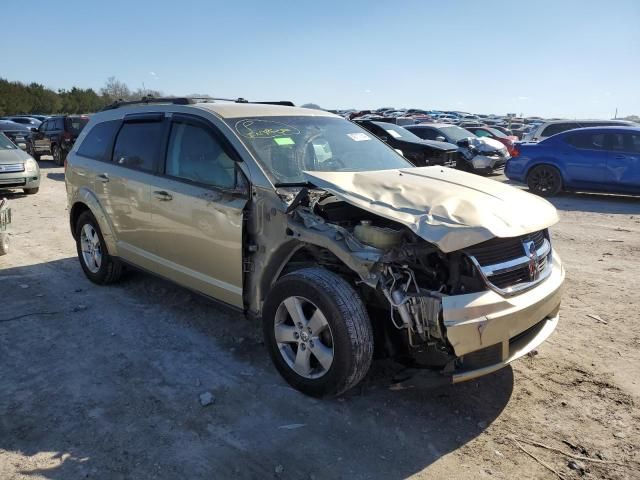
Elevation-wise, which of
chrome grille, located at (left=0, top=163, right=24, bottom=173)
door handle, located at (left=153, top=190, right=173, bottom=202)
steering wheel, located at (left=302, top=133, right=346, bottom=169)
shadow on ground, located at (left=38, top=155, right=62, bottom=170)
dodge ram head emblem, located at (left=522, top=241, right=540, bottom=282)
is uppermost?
steering wheel, located at (left=302, top=133, right=346, bottom=169)

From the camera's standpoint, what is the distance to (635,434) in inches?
122

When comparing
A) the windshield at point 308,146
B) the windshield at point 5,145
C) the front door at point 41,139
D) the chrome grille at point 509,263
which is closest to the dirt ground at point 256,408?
the chrome grille at point 509,263

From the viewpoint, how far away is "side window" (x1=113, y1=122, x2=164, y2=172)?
4703 mm

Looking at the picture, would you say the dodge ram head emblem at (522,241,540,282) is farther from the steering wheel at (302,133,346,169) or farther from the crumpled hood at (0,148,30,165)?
the crumpled hood at (0,148,30,165)

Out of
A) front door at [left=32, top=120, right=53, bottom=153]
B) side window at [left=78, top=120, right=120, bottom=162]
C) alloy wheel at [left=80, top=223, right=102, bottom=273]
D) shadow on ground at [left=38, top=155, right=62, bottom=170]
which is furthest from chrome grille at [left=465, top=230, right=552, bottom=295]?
front door at [left=32, top=120, right=53, bottom=153]

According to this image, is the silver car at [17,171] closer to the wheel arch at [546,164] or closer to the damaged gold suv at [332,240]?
the damaged gold suv at [332,240]

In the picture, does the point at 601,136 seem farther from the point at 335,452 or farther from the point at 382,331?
the point at 335,452

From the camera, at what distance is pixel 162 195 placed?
14.6 ft

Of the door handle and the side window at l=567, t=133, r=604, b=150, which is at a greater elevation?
the side window at l=567, t=133, r=604, b=150

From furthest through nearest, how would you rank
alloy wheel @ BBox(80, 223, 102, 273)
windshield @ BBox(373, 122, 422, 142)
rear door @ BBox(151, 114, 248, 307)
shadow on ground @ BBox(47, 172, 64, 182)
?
shadow on ground @ BBox(47, 172, 64, 182), windshield @ BBox(373, 122, 422, 142), alloy wheel @ BBox(80, 223, 102, 273), rear door @ BBox(151, 114, 248, 307)

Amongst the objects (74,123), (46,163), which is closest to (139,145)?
(74,123)

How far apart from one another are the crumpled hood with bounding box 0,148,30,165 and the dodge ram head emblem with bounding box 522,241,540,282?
1134 cm

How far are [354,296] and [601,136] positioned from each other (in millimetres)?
10037

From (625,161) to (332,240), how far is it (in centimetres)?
970
